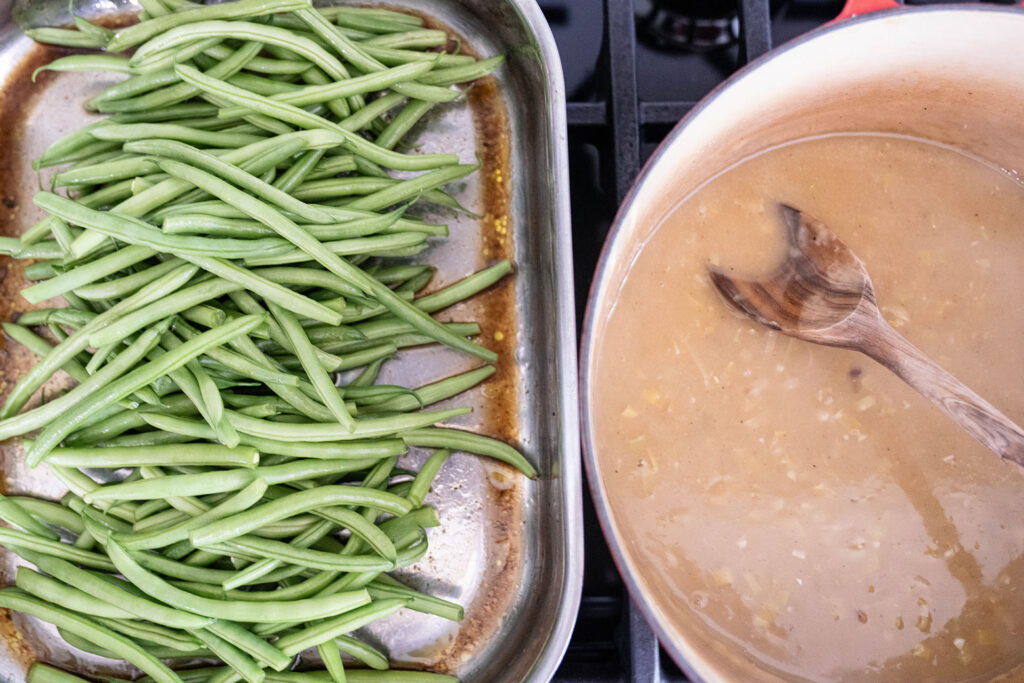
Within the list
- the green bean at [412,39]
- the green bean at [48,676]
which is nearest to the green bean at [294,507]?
the green bean at [48,676]

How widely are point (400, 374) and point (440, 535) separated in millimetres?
274

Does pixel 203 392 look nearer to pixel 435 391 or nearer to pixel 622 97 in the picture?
pixel 435 391

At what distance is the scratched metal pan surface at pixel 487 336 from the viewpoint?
3.67 ft

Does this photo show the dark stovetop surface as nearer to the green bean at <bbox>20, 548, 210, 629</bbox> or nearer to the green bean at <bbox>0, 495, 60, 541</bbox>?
the green bean at <bbox>20, 548, 210, 629</bbox>

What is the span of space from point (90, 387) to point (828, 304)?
3.40 feet

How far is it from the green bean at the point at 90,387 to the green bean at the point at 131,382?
0.04ft

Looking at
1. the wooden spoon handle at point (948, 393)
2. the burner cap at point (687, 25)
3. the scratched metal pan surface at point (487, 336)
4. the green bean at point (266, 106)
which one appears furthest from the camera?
the burner cap at point (687, 25)

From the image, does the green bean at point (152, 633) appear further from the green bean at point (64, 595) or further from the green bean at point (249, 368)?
the green bean at point (249, 368)

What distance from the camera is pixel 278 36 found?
1045 millimetres

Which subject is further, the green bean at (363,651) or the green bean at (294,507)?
the green bean at (363,651)

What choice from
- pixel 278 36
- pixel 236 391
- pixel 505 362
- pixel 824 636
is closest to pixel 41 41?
pixel 278 36

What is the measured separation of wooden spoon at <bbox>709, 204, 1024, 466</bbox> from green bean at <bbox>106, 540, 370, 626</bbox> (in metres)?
0.68

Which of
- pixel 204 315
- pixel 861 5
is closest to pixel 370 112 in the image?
pixel 204 315

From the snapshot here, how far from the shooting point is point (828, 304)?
1.00m
